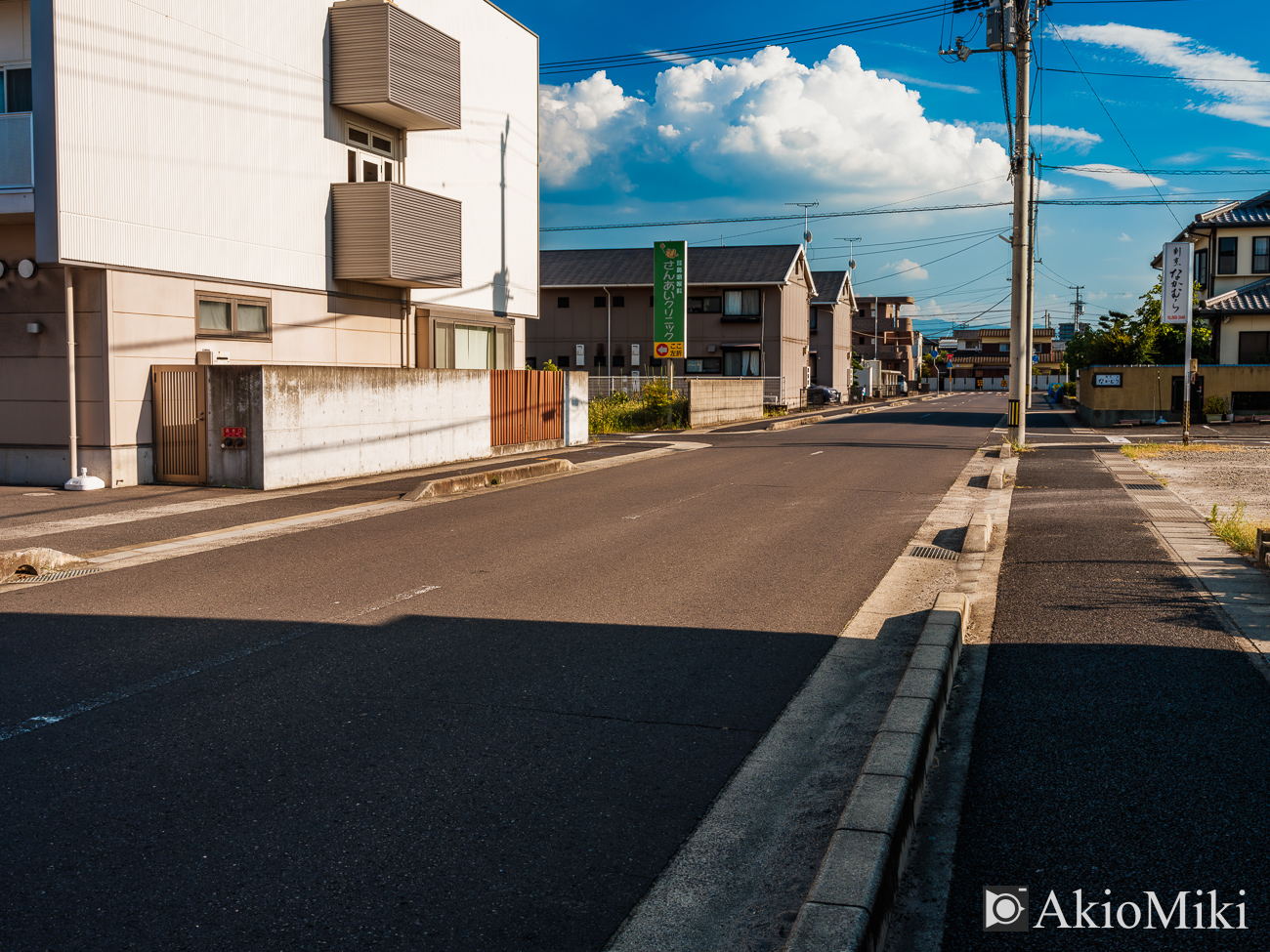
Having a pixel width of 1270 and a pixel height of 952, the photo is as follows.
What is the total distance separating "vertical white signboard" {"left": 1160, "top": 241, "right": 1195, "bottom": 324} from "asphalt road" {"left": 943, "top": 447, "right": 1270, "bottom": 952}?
20.9 metres

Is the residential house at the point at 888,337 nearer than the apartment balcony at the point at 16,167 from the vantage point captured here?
No

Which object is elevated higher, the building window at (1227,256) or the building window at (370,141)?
the building window at (1227,256)

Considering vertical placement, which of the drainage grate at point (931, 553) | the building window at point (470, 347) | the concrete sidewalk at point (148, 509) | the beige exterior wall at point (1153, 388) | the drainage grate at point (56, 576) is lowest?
the drainage grate at point (931, 553)

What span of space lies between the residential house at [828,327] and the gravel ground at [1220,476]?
48.4 meters

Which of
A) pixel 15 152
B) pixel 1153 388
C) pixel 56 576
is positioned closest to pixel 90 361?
pixel 15 152

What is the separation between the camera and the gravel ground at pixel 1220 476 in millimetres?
14242

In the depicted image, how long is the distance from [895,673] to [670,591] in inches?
107

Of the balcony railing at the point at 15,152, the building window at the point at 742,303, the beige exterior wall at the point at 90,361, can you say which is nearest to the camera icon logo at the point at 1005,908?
the beige exterior wall at the point at 90,361

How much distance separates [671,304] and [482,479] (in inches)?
843

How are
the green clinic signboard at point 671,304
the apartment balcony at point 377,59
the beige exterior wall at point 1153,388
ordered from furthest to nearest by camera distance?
1. the green clinic signboard at point 671,304
2. the beige exterior wall at point 1153,388
3. the apartment balcony at point 377,59

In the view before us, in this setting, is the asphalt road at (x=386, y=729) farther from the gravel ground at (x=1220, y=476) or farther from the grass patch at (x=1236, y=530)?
the gravel ground at (x=1220, y=476)

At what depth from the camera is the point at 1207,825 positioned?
13.3 feet

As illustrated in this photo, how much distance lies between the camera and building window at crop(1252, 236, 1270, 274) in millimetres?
47250

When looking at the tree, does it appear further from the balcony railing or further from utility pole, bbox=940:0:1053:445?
the balcony railing
